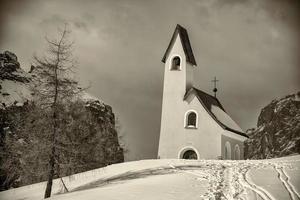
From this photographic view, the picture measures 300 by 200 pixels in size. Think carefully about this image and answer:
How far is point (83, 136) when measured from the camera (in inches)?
383

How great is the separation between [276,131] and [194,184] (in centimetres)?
1046

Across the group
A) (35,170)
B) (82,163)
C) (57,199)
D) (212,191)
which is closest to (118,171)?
(82,163)

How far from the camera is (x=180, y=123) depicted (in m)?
15.1

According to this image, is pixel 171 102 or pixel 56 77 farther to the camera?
pixel 171 102

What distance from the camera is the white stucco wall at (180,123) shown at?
14695 millimetres

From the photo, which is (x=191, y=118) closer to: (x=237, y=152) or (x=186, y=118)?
(x=186, y=118)

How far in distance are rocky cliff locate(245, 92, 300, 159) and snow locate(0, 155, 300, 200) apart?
2.97 metres

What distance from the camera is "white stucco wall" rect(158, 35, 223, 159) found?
1470cm

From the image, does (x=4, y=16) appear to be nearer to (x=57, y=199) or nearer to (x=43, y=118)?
(x=43, y=118)

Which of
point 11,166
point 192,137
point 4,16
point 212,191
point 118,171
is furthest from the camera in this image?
point 192,137

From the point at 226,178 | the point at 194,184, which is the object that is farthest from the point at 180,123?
the point at 194,184

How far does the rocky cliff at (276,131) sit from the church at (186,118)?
1.61 m

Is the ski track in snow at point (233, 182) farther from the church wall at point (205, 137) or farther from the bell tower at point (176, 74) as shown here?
the bell tower at point (176, 74)

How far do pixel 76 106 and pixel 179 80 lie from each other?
22.9 ft
